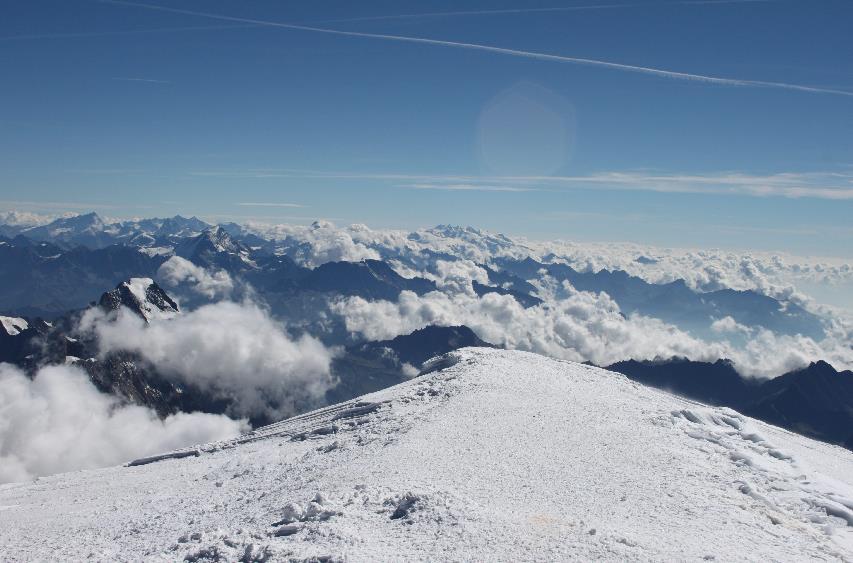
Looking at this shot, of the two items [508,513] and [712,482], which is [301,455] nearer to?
[508,513]

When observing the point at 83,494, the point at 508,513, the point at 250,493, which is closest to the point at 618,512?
the point at 508,513

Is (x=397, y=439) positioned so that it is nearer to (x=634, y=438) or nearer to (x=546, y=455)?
(x=546, y=455)

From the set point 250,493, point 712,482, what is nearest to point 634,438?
point 712,482

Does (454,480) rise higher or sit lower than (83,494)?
higher

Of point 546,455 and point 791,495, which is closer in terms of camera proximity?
point 791,495

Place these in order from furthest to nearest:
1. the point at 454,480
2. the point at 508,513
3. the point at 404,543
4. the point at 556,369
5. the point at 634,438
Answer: the point at 556,369 → the point at 634,438 → the point at 454,480 → the point at 508,513 → the point at 404,543

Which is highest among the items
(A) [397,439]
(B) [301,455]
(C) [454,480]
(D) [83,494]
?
(C) [454,480]

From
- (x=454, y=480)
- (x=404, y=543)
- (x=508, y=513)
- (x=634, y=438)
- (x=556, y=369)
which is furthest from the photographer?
(x=556, y=369)
